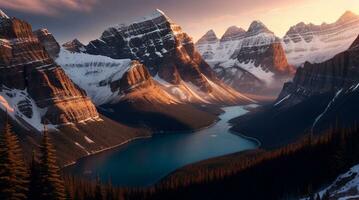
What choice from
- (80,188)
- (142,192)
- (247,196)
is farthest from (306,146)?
(80,188)

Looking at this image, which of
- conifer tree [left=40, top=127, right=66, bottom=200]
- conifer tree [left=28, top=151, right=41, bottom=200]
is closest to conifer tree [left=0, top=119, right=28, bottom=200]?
conifer tree [left=40, top=127, right=66, bottom=200]

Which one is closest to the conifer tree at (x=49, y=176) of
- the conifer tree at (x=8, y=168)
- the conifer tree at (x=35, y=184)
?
the conifer tree at (x=35, y=184)

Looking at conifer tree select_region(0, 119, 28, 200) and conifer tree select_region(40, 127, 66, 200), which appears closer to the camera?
conifer tree select_region(0, 119, 28, 200)

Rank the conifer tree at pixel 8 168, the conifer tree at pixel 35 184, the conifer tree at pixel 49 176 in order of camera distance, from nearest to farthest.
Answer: the conifer tree at pixel 8 168, the conifer tree at pixel 49 176, the conifer tree at pixel 35 184

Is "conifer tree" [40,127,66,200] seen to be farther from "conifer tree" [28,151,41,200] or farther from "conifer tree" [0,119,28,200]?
"conifer tree" [0,119,28,200]

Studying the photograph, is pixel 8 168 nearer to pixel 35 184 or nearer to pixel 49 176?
pixel 49 176

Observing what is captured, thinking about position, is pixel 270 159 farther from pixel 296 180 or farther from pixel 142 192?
pixel 142 192

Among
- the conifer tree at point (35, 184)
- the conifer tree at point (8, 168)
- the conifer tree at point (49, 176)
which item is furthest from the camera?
the conifer tree at point (35, 184)

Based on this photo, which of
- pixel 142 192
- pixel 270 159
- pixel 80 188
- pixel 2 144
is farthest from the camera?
pixel 270 159

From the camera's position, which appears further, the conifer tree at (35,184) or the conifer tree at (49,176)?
the conifer tree at (35,184)

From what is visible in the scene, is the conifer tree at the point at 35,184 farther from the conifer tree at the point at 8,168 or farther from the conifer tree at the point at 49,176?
the conifer tree at the point at 8,168

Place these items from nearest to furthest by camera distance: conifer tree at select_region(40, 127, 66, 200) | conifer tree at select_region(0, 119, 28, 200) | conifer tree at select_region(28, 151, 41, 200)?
conifer tree at select_region(0, 119, 28, 200) → conifer tree at select_region(40, 127, 66, 200) → conifer tree at select_region(28, 151, 41, 200)
